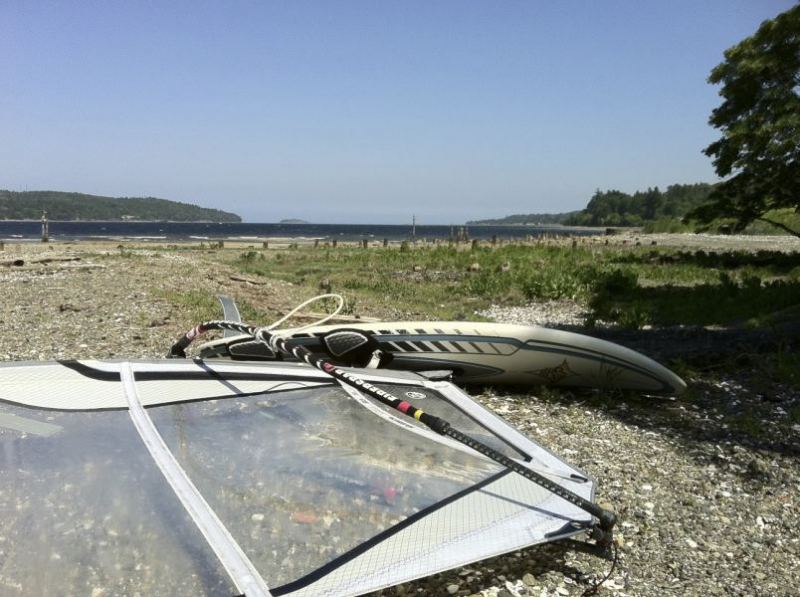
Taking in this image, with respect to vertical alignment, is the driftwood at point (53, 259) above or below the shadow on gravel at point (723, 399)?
above

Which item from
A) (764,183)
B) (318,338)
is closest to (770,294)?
(764,183)

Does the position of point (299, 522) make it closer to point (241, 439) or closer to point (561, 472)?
point (241, 439)

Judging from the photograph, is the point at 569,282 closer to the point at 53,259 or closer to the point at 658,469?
the point at 658,469

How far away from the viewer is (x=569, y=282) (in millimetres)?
15859

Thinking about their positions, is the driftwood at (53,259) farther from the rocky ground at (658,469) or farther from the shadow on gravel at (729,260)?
the shadow on gravel at (729,260)

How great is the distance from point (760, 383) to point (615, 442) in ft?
8.79

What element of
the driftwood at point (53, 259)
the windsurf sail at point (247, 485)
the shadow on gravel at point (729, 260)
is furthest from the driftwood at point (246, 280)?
the shadow on gravel at point (729, 260)

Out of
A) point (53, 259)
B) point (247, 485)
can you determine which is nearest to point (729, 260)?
point (247, 485)

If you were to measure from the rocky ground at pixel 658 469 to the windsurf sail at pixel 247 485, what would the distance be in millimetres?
319

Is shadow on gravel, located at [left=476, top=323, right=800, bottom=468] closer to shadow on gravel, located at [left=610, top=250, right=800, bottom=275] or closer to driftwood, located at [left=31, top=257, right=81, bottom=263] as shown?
shadow on gravel, located at [left=610, top=250, right=800, bottom=275]

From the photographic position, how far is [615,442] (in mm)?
5371

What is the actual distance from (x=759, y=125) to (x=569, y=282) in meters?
6.38

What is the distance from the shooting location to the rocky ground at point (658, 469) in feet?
11.1

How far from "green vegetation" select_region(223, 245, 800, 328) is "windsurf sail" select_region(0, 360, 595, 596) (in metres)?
7.89
